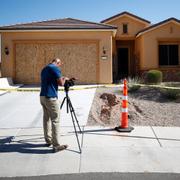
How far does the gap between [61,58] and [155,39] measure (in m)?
7.60

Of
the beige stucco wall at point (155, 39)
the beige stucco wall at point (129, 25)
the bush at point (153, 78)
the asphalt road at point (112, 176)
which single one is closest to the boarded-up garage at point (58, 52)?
the bush at point (153, 78)

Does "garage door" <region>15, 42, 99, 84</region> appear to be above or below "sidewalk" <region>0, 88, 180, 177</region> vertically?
above

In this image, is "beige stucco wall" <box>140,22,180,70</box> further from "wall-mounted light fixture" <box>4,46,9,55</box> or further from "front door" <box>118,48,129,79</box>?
"wall-mounted light fixture" <box>4,46,9,55</box>

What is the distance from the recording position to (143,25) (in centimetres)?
2969

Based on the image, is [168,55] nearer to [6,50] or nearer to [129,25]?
[129,25]

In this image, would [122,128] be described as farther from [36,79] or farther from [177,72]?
[177,72]

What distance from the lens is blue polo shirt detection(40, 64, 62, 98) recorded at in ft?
21.6

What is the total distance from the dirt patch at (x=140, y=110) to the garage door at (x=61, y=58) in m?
6.56

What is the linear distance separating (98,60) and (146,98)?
7.75m

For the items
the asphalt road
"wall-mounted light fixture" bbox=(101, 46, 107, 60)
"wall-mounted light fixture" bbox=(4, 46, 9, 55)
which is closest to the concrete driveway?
the asphalt road

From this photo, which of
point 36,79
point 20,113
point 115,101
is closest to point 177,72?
point 36,79

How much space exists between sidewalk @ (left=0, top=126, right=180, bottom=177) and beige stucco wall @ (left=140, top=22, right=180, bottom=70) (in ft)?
54.3

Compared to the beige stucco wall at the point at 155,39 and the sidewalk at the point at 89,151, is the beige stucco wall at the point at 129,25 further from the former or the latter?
the sidewalk at the point at 89,151

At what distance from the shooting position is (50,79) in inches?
261
